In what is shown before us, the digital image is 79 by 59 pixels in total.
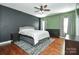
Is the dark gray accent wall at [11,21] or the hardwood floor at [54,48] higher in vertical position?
the dark gray accent wall at [11,21]

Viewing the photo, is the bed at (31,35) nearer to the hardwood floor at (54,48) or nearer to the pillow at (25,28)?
the pillow at (25,28)

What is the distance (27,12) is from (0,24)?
46 cm

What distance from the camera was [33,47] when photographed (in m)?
1.39

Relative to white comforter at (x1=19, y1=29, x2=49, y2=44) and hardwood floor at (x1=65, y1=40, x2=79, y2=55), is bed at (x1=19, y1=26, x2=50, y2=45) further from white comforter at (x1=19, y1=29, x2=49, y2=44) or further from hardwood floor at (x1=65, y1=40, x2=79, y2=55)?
hardwood floor at (x1=65, y1=40, x2=79, y2=55)

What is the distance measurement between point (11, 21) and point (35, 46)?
560mm

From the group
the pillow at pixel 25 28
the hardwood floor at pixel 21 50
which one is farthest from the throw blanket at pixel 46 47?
the pillow at pixel 25 28

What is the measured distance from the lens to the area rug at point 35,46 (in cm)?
137

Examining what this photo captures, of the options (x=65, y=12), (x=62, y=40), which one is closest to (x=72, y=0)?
(x=65, y=12)

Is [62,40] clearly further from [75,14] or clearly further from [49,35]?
[75,14]

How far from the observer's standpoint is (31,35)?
1.39 metres

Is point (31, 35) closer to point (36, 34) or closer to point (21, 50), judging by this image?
point (36, 34)

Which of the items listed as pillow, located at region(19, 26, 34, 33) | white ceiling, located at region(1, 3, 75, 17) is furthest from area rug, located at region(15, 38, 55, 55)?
white ceiling, located at region(1, 3, 75, 17)

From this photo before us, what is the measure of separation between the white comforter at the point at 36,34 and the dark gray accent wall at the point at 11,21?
3.8 inches

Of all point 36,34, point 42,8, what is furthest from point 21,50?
point 42,8
